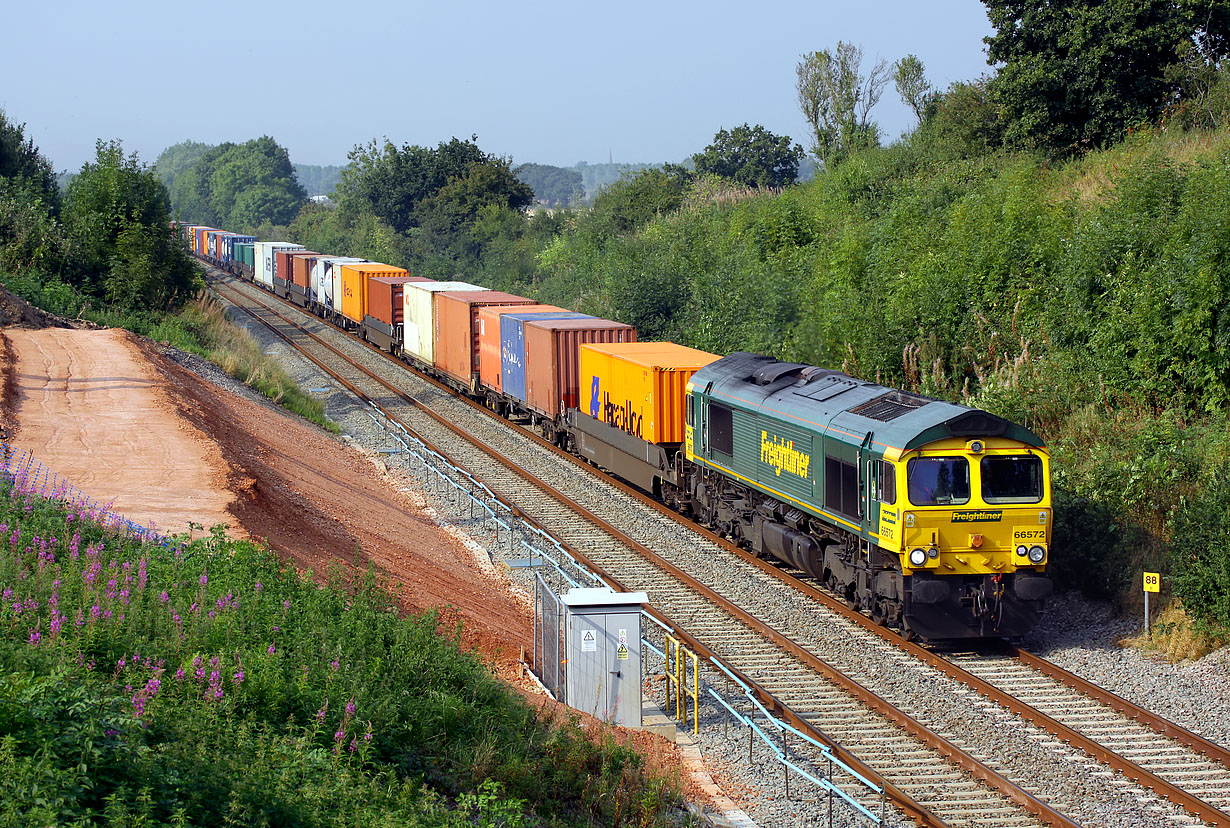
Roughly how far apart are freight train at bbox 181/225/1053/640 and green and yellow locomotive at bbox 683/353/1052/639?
0.02 meters

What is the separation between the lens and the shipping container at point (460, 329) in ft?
111

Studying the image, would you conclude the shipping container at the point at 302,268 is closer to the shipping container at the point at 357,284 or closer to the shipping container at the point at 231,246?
the shipping container at the point at 357,284

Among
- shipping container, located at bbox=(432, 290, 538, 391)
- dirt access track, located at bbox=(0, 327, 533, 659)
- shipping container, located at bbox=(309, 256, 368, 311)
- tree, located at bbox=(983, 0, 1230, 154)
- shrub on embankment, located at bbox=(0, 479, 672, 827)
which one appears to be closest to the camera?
shrub on embankment, located at bbox=(0, 479, 672, 827)

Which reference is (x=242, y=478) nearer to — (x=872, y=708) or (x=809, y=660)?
(x=809, y=660)

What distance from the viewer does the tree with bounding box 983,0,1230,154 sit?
102ft

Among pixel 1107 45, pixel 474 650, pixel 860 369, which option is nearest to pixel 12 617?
pixel 474 650

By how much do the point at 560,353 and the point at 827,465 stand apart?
39.0 ft

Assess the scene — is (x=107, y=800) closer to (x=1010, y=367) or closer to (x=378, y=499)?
(x=378, y=499)

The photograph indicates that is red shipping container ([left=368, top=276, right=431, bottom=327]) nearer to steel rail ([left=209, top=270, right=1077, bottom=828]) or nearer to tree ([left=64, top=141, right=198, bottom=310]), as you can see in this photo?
tree ([left=64, top=141, right=198, bottom=310])

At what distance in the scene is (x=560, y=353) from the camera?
26.6m

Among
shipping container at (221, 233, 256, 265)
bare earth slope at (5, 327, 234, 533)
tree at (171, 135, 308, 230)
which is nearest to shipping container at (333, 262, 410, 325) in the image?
bare earth slope at (5, 327, 234, 533)

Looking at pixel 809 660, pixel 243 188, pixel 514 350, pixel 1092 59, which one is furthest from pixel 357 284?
pixel 243 188

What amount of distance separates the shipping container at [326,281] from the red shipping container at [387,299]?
647 centimetres

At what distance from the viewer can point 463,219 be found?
79.9 m
